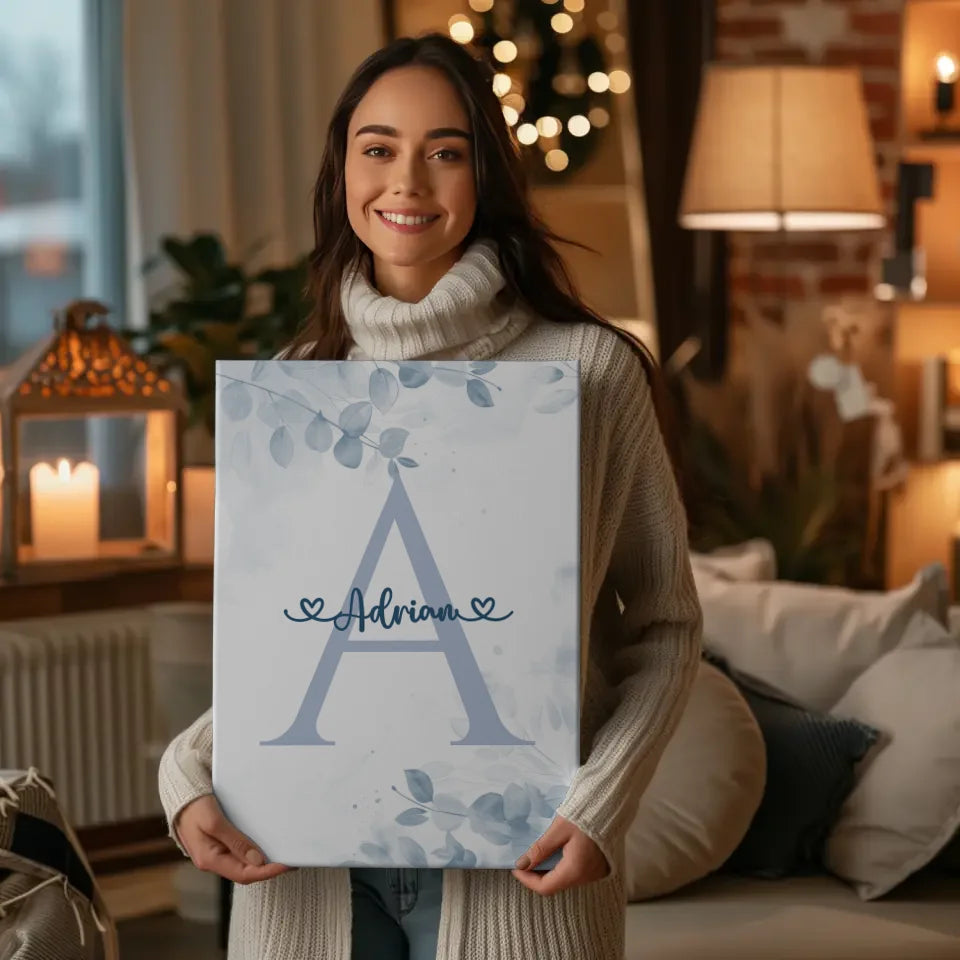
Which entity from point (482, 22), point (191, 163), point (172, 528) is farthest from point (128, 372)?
point (482, 22)

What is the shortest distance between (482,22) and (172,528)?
1.70 m

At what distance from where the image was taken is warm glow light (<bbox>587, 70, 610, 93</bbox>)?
4.03 m

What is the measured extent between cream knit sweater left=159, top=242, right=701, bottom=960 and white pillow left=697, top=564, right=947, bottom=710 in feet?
3.13

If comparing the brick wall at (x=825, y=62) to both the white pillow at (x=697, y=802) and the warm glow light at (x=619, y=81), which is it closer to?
the warm glow light at (x=619, y=81)

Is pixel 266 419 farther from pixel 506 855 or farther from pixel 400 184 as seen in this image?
pixel 506 855

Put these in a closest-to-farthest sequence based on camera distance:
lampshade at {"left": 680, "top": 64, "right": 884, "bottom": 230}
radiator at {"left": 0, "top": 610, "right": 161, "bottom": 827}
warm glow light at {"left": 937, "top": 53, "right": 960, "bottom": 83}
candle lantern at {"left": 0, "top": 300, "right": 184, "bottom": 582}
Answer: candle lantern at {"left": 0, "top": 300, "right": 184, "bottom": 582}
radiator at {"left": 0, "top": 610, "right": 161, "bottom": 827}
lampshade at {"left": 680, "top": 64, "right": 884, "bottom": 230}
warm glow light at {"left": 937, "top": 53, "right": 960, "bottom": 83}

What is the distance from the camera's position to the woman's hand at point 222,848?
1228mm

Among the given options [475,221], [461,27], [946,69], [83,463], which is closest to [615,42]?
[461,27]

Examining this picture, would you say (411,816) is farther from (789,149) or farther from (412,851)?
(789,149)

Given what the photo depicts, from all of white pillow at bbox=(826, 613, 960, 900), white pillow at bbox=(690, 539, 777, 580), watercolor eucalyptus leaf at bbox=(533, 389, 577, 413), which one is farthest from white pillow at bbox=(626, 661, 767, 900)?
watercolor eucalyptus leaf at bbox=(533, 389, 577, 413)

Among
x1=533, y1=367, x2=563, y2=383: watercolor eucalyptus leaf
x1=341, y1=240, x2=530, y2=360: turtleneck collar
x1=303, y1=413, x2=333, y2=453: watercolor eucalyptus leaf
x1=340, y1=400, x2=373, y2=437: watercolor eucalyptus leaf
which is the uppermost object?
x1=341, y1=240, x2=530, y2=360: turtleneck collar

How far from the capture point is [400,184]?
129 cm

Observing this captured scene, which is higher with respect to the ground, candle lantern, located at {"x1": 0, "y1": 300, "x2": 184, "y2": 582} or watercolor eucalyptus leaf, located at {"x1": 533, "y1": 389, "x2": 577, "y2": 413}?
watercolor eucalyptus leaf, located at {"x1": 533, "y1": 389, "x2": 577, "y2": 413}

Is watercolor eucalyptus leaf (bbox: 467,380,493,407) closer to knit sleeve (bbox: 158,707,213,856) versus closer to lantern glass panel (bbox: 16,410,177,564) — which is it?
knit sleeve (bbox: 158,707,213,856)
